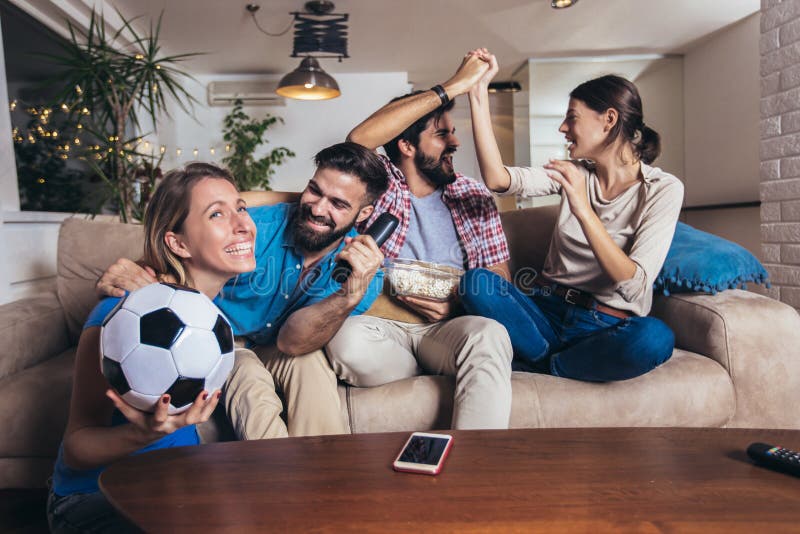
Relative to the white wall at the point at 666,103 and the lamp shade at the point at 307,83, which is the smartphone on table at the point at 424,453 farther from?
the white wall at the point at 666,103

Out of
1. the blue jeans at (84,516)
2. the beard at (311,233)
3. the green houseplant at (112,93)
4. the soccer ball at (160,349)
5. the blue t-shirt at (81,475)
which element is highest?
the green houseplant at (112,93)

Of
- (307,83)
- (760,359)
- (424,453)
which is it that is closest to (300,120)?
(307,83)

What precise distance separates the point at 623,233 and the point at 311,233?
94cm

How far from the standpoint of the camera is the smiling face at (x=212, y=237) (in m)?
1.11

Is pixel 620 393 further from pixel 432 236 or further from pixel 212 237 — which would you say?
pixel 212 237

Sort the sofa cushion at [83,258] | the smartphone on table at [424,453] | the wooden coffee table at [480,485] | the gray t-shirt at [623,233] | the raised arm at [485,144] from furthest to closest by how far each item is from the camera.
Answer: the sofa cushion at [83,258] < the raised arm at [485,144] < the gray t-shirt at [623,233] < the smartphone on table at [424,453] < the wooden coffee table at [480,485]

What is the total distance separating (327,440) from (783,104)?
8.84 ft

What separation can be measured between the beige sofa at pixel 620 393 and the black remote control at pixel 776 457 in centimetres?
69

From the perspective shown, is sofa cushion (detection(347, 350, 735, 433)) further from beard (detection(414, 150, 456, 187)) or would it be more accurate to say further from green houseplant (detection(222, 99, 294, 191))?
green houseplant (detection(222, 99, 294, 191))

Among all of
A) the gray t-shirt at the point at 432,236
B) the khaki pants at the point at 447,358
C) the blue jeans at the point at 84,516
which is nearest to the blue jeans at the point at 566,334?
the khaki pants at the point at 447,358

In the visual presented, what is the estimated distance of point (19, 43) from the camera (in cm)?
296

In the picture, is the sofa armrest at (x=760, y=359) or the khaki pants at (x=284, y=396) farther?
the sofa armrest at (x=760, y=359)

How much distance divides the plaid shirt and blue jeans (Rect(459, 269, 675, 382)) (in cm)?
23

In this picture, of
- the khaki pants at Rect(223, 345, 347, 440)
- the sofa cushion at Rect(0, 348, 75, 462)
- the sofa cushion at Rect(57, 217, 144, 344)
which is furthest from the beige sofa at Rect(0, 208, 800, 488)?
the sofa cushion at Rect(57, 217, 144, 344)
